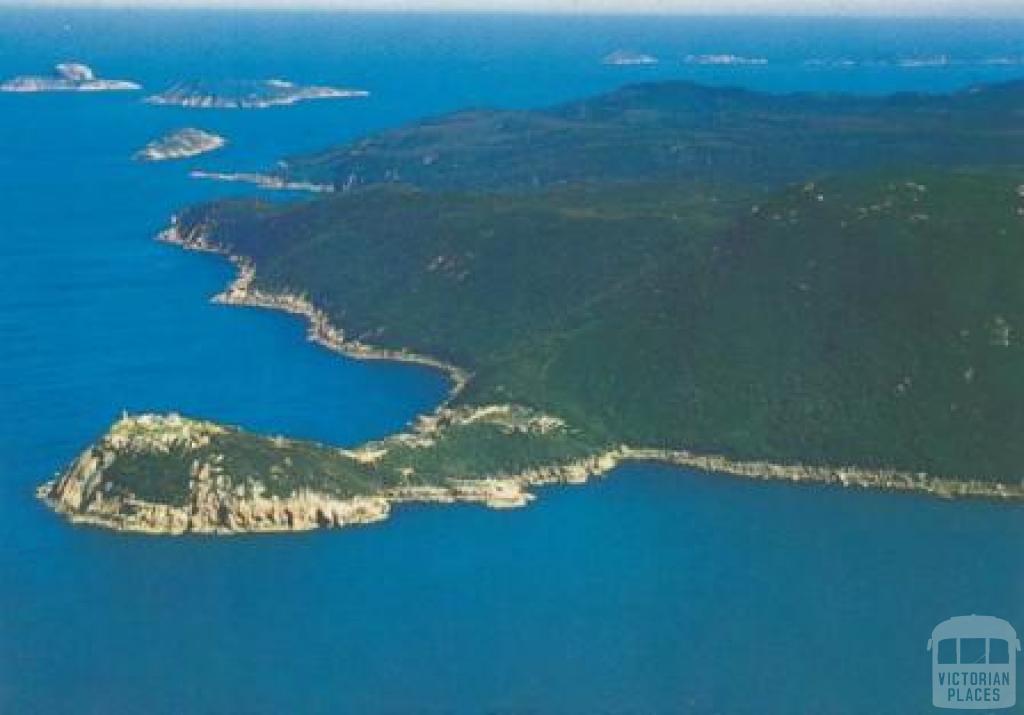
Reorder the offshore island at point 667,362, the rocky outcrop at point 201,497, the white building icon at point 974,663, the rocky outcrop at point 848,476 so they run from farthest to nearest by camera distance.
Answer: the rocky outcrop at point 848,476
the offshore island at point 667,362
the rocky outcrop at point 201,497
the white building icon at point 974,663

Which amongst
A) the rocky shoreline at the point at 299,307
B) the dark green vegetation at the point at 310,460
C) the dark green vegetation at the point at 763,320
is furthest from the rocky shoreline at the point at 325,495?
the rocky shoreline at the point at 299,307

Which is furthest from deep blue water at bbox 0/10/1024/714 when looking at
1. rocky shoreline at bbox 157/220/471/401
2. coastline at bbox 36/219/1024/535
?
rocky shoreline at bbox 157/220/471/401

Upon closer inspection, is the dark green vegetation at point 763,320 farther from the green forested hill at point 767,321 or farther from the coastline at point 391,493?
the coastline at point 391,493

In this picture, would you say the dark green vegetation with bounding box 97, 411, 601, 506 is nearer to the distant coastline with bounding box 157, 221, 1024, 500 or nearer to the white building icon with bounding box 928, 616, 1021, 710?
the distant coastline with bounding box 157, 221, 1024, 500

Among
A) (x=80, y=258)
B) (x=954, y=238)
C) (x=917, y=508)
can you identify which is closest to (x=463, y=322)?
(x=954, y=238)

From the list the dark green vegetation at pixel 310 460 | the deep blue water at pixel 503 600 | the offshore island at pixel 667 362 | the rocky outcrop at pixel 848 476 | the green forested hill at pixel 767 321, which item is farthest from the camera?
the green forested hill at pixel 767 321

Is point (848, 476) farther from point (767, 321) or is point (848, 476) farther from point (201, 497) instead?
point (201, 497)

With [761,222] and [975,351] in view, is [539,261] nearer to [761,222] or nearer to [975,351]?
[761,222]
